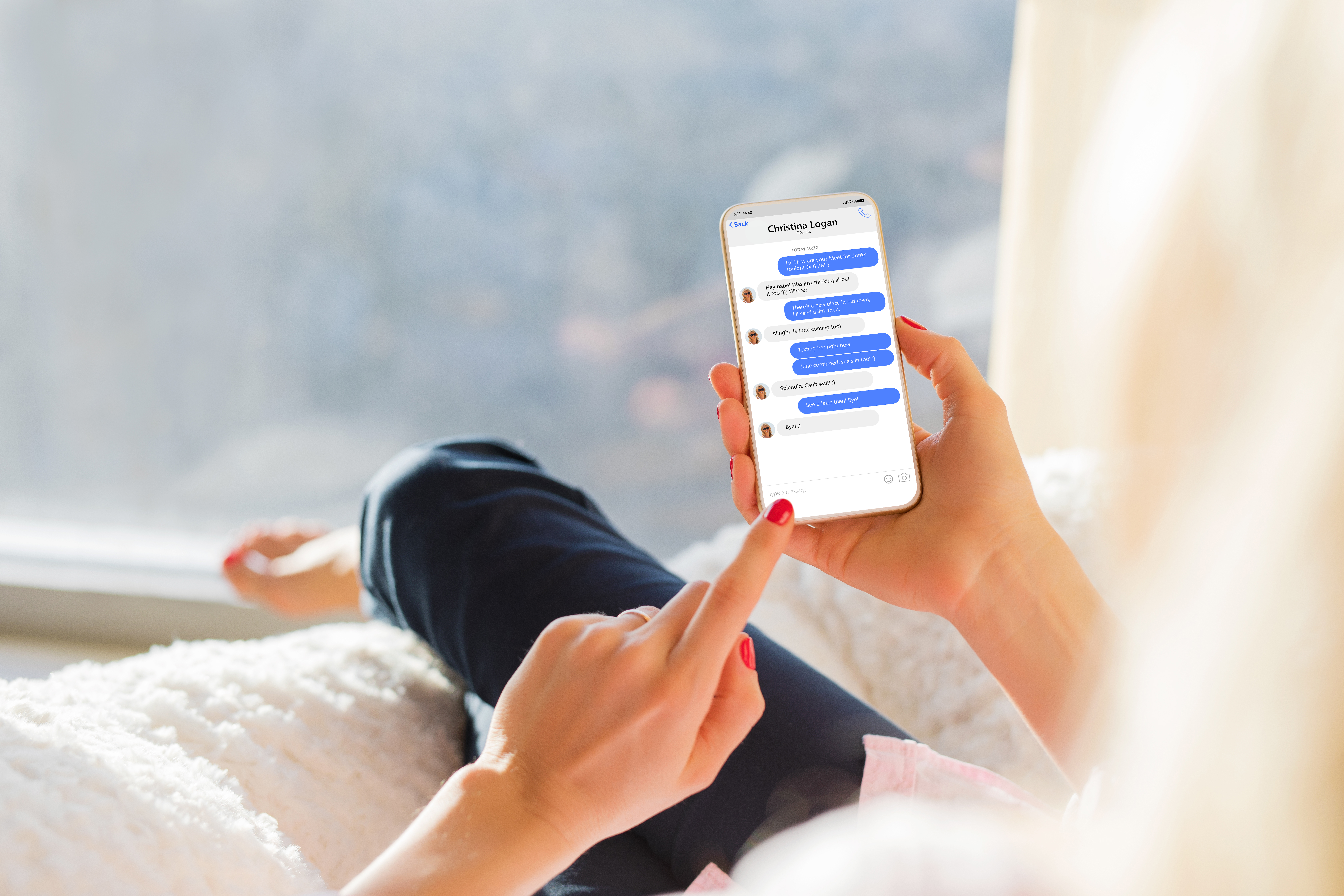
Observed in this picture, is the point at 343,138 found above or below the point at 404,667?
above

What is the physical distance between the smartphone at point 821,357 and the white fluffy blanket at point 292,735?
0.83ft

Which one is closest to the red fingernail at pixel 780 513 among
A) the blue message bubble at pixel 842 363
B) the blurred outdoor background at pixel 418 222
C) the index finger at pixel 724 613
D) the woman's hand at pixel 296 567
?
the index finger at pixel 724 613

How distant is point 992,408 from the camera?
1.50 feet

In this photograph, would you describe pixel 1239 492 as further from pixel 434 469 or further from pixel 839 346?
pixel 434 469

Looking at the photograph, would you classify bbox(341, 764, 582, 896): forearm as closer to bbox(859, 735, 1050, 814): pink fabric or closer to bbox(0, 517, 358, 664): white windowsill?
bbox(859, 735, 1050, 814): pink fabric

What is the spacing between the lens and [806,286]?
48 cm

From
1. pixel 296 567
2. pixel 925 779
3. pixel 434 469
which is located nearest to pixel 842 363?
pixel 925 779

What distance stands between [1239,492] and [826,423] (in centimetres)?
23

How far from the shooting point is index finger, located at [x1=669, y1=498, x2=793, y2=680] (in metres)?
0.31

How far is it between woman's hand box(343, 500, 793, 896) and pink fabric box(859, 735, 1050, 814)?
18 cm

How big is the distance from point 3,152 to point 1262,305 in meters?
1.47

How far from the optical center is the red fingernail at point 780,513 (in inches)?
14.1

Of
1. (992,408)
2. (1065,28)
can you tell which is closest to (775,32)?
(1065,28)

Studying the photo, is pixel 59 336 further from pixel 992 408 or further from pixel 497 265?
pixel 992 408
